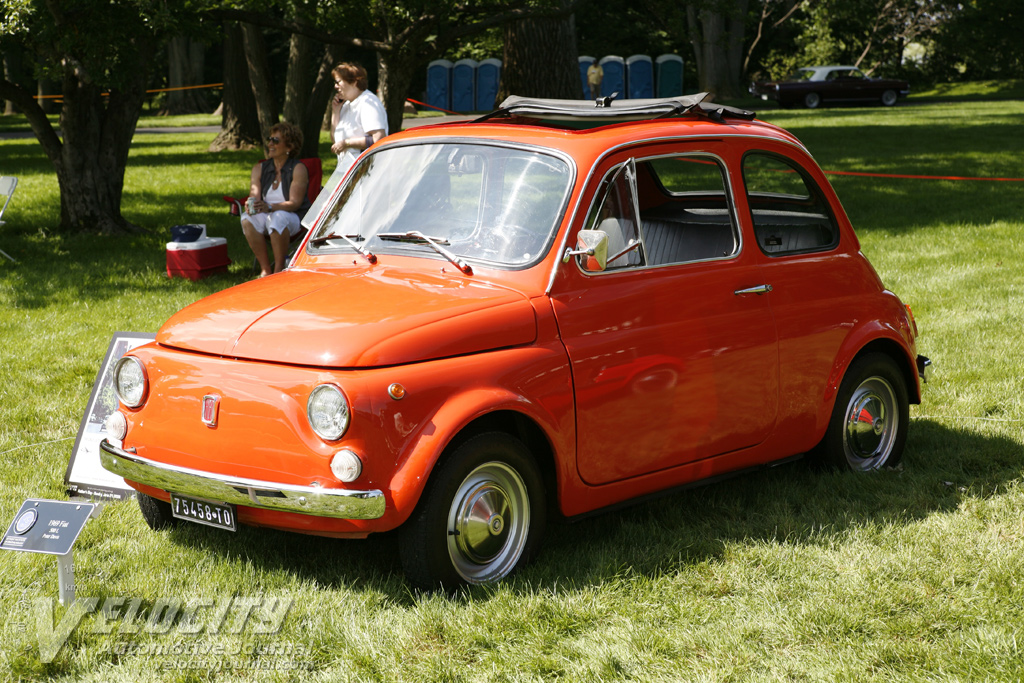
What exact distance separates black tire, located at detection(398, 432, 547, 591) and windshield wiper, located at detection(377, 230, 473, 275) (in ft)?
2.74

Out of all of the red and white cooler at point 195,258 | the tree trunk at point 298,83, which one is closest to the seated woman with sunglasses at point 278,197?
the red and white cooler at point 195,258

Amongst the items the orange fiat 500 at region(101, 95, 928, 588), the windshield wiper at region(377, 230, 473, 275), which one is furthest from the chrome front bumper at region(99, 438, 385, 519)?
the windshield wiper at region(377, 230, 473, 275)

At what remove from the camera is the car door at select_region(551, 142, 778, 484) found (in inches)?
178

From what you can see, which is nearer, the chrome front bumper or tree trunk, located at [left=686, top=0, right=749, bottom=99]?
the chrome front bumper

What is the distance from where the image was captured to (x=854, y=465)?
18.9 feet

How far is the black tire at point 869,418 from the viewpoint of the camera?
220 inches

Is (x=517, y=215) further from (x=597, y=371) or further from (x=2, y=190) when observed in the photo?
(x=2, y=190)

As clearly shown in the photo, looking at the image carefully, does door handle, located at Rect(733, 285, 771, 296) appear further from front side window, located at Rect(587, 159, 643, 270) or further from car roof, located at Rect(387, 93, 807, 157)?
car roof, located at Rect(387, 93, 807, 157)

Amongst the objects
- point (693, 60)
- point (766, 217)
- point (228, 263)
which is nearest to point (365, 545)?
point (766, 217)

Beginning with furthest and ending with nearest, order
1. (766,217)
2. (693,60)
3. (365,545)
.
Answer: (693,60), (766,217), (365,545)

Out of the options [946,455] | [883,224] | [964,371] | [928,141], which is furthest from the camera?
[928,141]

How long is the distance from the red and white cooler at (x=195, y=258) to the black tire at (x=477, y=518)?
7.33 m

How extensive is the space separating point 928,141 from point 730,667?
2295 centimetres
